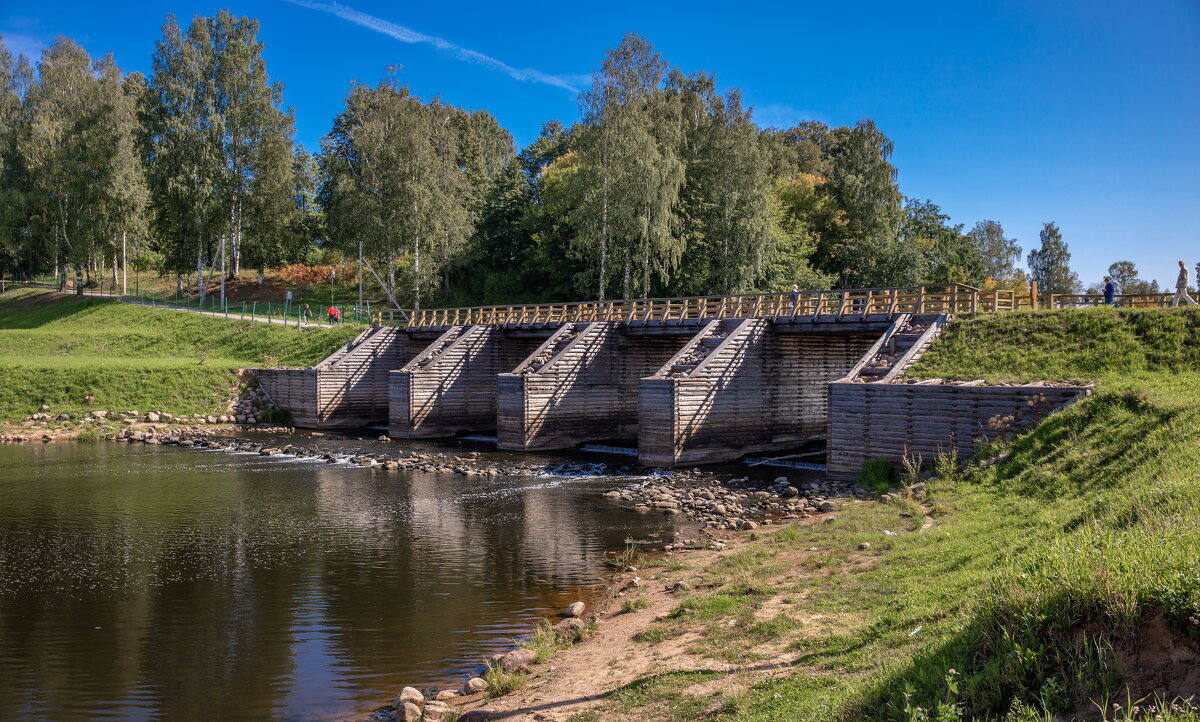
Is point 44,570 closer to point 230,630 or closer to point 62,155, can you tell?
point 230,630

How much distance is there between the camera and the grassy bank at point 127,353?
3972cm

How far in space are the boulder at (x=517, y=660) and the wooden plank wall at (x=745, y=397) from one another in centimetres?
1712

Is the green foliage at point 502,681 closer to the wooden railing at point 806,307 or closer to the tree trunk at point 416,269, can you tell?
the wooden railing at point 806,307

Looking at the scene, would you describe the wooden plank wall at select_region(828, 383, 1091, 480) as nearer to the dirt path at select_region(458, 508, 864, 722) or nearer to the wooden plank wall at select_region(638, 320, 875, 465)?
the wooden plank wall at select_region(638, 320, 875, 465)

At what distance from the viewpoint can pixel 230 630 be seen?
12.3 m

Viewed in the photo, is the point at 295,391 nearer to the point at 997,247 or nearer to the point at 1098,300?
the point at 1098,300

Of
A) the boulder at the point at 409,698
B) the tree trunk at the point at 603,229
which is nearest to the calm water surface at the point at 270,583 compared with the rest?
the boulder at the point at 409,698

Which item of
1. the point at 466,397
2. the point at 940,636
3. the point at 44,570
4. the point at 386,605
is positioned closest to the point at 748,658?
the point at 940,636

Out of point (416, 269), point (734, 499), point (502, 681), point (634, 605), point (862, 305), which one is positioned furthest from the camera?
point (416, 269)

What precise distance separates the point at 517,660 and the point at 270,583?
21.7 feet

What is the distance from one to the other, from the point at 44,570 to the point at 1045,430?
20599 mm

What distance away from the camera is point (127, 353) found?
160 ft

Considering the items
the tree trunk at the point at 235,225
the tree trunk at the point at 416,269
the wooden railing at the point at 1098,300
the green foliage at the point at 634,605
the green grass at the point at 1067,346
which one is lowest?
the green foliage at the point at 634,605

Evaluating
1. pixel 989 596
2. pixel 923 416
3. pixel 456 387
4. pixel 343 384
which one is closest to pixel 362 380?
pixel 343 384
